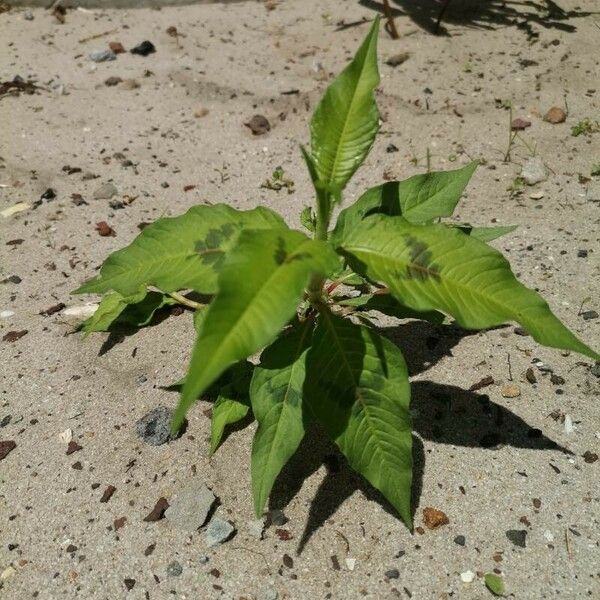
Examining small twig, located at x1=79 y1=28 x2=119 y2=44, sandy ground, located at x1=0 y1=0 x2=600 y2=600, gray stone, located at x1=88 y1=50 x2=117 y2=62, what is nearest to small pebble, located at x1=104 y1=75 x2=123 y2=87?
sandy ground, located at x1=0 y1=0 x2=600 y2=600

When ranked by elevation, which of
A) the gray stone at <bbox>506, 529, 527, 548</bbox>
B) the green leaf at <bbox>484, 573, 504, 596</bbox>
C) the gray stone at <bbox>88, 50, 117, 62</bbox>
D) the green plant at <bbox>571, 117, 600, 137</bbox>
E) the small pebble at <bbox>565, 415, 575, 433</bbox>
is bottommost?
the green leaf at <bbox>484, 573, 504, 596</bbox>

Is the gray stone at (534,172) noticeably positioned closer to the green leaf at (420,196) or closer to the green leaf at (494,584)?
the green leaf at (420,196)

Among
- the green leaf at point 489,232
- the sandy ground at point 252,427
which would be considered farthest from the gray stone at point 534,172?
the green leaf at point 489,232

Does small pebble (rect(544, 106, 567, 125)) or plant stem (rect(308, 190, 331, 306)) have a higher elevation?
plant stem (rect(308, 190, 331, 306))

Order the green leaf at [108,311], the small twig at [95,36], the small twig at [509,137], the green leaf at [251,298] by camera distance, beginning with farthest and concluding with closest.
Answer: the small twig at [95,36] < the small twig at [509,137] < the green leaf at [108,311] < the green leaf at [251,298]

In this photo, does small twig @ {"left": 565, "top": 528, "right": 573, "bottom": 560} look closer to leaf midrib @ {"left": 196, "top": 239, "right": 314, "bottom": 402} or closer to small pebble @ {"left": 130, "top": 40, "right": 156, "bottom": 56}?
leaf midrib @ {"left": 196, "top": 239, "right": 314, "bottom": 402}

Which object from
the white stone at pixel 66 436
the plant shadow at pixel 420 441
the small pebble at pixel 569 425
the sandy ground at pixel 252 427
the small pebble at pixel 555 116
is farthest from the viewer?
the small pebble at pixel 555 116
